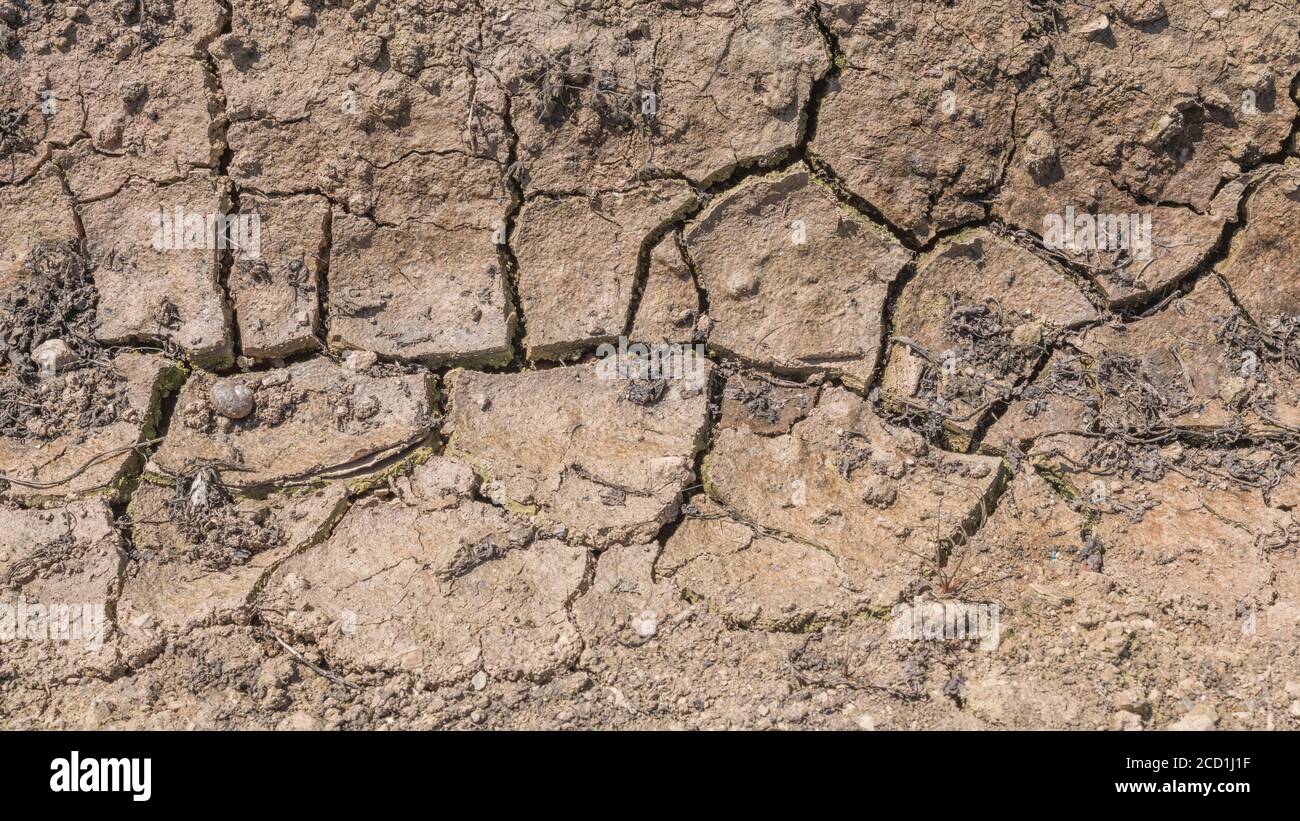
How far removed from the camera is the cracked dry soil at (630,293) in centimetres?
306

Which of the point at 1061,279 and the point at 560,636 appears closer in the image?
the point at 560,636

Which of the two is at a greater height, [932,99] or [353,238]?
[932,99]

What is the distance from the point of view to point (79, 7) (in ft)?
11.2

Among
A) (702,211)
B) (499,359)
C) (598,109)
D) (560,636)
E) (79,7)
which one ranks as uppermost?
(79,7)

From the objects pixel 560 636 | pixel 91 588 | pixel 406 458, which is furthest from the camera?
pixel 406 458

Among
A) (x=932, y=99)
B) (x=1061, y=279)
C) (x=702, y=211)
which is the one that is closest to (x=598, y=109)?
(x=702, y=211)

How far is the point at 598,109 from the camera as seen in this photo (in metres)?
3.33

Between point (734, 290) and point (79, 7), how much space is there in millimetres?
2421

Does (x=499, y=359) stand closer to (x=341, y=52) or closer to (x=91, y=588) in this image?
(x=341, y=52)

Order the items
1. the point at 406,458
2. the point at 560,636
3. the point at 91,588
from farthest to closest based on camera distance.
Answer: the point at 406,458 < the point at 91,588 < the point at 560,636

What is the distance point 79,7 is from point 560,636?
8.81ft

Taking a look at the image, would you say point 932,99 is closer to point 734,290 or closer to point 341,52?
point 734,290

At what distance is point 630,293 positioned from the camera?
3.40 metres

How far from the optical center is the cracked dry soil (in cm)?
306
